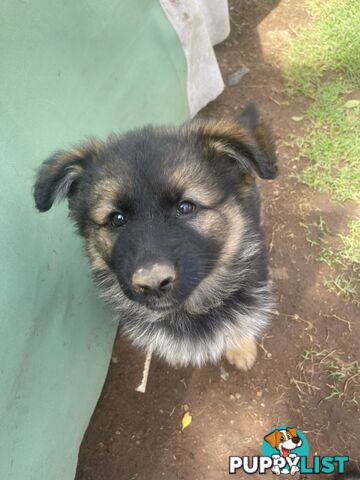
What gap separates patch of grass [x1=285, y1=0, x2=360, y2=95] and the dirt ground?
1399mm

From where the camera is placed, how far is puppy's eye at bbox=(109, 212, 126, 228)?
206cm

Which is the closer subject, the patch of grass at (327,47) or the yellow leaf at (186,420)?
the yellow leaf at (186,420)

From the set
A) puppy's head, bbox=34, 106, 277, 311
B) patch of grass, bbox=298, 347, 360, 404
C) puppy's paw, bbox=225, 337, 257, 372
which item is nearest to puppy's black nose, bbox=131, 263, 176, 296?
puppy's head, bbox=34, 106, 277, 311

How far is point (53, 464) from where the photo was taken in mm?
2330

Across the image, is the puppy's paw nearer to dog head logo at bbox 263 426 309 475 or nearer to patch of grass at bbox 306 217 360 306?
dog head logo at bbox 263 426 309 475

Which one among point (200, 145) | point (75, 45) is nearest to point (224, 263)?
point (200, 145)

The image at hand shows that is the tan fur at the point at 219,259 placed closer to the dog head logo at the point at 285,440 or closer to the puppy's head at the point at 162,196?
the puppy's head at the point at 162,196

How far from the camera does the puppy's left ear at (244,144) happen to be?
6.37 ft

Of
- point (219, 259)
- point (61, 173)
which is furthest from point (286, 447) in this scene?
point (61, 173)

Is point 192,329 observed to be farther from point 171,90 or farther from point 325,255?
point 171,90

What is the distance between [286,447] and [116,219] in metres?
1.77

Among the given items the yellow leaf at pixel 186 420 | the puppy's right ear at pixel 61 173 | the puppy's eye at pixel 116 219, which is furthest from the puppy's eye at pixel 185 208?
the yellow leaf at pixel 186 420

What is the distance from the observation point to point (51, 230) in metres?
2.45

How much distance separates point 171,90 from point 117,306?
1.82 meters
